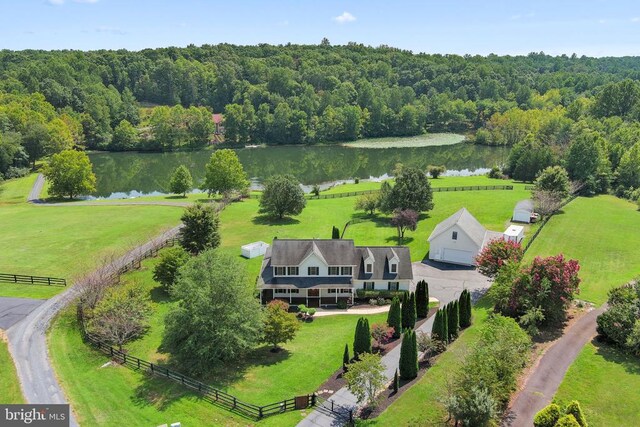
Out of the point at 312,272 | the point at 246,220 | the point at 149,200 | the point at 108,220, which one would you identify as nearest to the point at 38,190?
the point at 149,200

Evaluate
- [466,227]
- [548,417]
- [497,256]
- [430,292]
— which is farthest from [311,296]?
[548,417]

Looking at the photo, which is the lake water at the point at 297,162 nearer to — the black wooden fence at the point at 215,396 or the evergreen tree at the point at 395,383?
the black wooden fence at the point at 215,396

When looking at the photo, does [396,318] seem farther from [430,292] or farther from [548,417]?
[548,417]

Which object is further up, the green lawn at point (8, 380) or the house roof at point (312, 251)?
the house roof at point (312, 251)

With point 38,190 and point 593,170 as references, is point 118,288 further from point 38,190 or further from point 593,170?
point 593,170

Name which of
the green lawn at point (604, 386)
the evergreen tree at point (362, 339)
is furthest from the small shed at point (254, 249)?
the green lawn at point (604, 386)

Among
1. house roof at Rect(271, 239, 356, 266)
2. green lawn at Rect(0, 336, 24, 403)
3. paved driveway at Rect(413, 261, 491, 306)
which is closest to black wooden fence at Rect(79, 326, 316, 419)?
green lawn at Rect(0, 336, 24, 403)

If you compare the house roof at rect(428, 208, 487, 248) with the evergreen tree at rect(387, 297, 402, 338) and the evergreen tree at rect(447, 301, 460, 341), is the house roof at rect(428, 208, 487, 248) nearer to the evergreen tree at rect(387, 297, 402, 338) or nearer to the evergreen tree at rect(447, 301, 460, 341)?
the evergreen tree at rect(447, 301, 460, 341)
